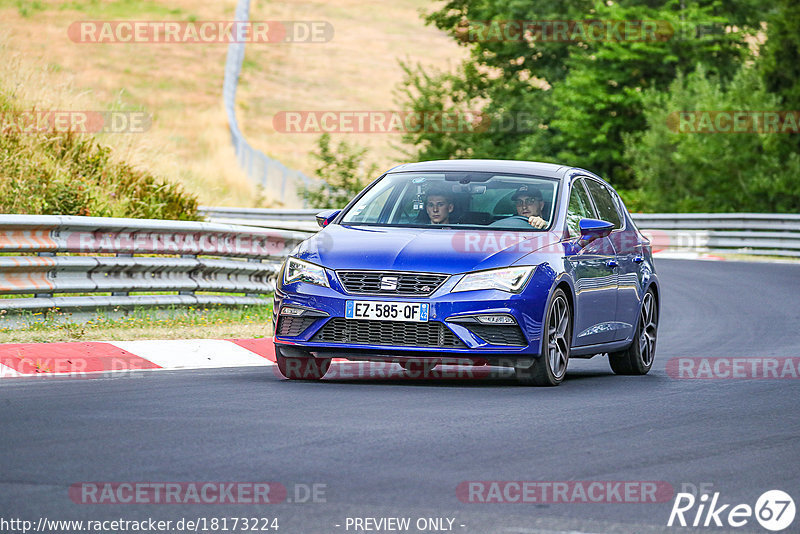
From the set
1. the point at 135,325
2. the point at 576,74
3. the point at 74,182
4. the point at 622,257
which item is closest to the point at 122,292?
the point at 135,325

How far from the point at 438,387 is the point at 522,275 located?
1.03 meters

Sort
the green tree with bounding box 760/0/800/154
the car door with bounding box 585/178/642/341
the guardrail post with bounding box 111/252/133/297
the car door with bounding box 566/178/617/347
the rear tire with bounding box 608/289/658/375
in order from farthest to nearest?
the green tree with bounding box 760/0/800/154 → the guardrail post with bounding box 111/252/133/297 → the rear tire with bounding box 608/289/658/375 → the car door with bounding box 585/178/642/341 → the car door with bounding box 566/178/617/347

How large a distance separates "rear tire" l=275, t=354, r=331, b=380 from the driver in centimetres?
192

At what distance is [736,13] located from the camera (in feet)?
170

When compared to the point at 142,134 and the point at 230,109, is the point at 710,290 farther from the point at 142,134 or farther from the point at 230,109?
the point at 230,109

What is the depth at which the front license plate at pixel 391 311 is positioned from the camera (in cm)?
966

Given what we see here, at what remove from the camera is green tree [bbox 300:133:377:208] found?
34.3m

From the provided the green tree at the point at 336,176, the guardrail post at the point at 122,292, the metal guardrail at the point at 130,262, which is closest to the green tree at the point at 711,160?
the green tree at the point at 336,176

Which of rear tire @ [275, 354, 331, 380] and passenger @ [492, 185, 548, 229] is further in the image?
passenger @ [492, 185, 548, 229]

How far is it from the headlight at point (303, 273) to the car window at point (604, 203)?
2981mm

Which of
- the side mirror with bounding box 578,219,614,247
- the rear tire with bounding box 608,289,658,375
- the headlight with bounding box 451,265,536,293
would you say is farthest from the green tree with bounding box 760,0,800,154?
the headlight with bounding box 451,265,536,293

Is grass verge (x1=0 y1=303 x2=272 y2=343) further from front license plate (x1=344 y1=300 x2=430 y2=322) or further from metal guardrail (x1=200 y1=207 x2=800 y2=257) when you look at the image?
metal guardrail (x1=200 y1=207 x2=800 y2=257)

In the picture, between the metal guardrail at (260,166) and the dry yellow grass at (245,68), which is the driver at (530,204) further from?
the dry yellow grass at (245,68)

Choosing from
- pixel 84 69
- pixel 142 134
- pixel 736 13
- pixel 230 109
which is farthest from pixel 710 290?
pixel 84 69
